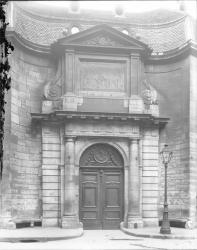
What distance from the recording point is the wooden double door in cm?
1816

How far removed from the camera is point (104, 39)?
61.9ft

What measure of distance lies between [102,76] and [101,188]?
190 inches

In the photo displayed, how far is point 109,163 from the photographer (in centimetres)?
1853

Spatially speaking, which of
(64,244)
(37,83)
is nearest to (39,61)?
(37,83)

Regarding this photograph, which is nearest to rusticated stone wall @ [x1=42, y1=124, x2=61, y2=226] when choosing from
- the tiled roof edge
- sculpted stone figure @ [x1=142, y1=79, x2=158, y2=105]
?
sculpted stone figure @ [x1=142, y1=79, x2=158, y2=105]

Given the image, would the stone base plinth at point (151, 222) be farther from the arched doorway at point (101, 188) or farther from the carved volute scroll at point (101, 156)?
the carved volute scroll at point (101, 156)

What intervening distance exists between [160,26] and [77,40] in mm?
4447

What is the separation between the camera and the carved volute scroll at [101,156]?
1842 centimetres

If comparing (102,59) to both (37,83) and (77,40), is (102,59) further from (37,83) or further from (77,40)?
(37,83)

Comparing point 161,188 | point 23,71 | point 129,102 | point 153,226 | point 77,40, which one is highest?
point 77,40

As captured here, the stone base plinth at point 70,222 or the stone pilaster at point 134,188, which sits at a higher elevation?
the stone pilaster at point 134,188

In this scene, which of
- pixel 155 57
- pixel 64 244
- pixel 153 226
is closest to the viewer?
pixel 64 244

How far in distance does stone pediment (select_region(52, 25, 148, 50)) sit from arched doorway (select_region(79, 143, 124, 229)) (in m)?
4.37

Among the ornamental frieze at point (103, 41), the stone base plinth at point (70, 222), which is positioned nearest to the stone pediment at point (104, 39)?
the ornamental frieze at point (103, 41)
